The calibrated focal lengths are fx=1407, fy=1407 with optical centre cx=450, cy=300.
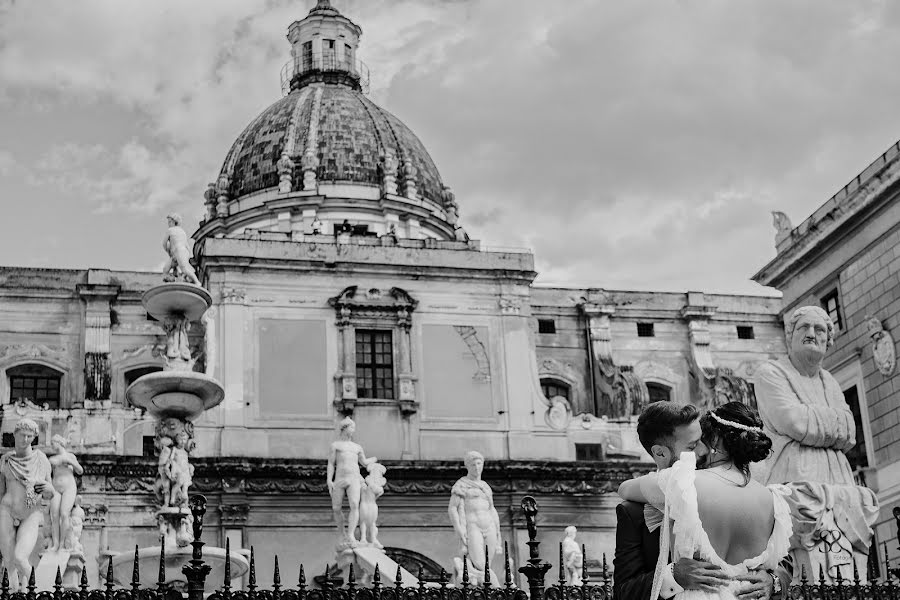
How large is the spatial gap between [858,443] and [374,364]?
50.0 feet

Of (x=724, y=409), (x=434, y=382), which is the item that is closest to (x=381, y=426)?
(x=434, y=382)

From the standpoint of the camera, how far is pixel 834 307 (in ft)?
96.7

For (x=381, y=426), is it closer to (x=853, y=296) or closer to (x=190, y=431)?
(x=853, y=296)

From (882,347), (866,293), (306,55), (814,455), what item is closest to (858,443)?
(882,347)

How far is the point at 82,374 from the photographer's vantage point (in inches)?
1582

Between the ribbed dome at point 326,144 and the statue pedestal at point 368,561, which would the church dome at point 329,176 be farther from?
the statue pedestal at point 368,561

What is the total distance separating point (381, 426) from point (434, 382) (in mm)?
2080

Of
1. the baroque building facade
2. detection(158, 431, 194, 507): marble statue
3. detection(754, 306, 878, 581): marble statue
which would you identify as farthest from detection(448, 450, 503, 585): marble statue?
the baroque building facade

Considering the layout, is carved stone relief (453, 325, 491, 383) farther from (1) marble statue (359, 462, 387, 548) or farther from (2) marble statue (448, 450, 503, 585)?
(2) marble statue (448, 450, 503, 585)

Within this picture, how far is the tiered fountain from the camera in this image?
19547mm

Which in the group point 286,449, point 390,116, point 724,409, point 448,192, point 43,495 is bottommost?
point 724,409

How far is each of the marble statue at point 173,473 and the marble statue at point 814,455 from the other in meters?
11.5

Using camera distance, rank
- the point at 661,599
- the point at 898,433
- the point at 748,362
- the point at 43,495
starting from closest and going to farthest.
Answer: the point at 661,599
the point at 43,495
the point at 898,433
the point at 748,362

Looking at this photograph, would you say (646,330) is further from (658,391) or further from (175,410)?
(175,410)
